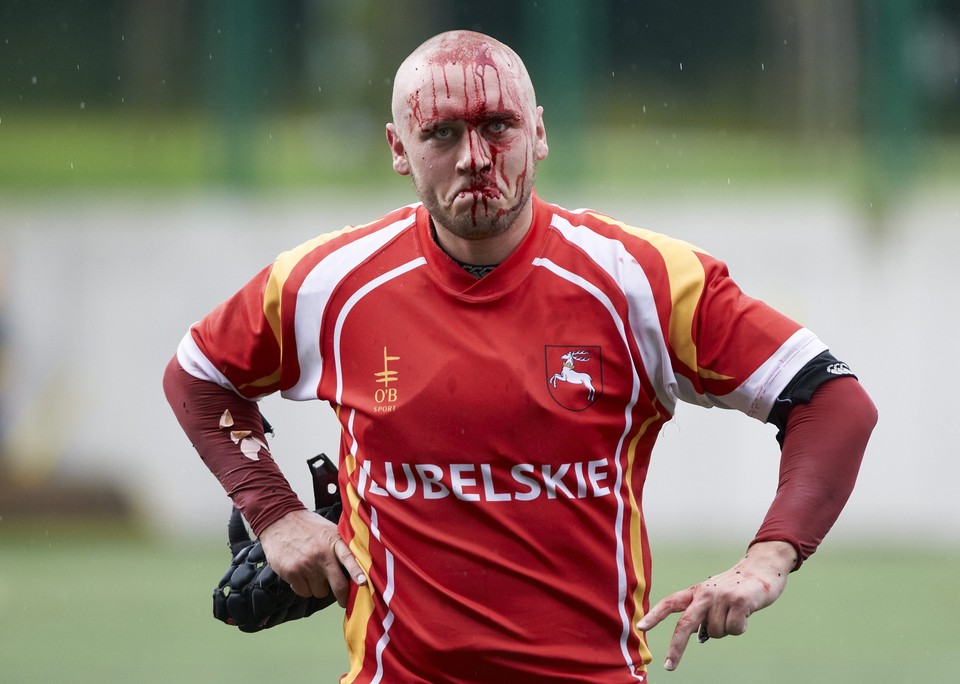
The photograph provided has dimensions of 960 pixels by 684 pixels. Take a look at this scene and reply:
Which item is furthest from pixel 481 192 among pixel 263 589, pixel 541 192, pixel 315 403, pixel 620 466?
pixel 541 192

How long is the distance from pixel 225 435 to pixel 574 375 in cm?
104

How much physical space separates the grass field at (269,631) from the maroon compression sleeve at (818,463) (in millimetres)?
4254

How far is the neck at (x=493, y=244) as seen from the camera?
3.72 m

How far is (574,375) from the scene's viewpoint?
3.62m

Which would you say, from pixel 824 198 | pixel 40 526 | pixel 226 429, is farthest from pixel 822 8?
pixel 226 429

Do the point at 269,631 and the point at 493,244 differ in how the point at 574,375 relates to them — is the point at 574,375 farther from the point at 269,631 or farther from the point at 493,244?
the point at 269,631

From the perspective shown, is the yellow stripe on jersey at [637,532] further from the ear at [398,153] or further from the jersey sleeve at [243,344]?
the jersey sleeve at [243,344]

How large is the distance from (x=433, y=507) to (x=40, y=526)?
8.33 m

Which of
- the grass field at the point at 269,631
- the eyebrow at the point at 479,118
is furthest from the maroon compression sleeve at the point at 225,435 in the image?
the grass field at the point at 269,631

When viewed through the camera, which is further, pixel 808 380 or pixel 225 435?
pixel 225 435

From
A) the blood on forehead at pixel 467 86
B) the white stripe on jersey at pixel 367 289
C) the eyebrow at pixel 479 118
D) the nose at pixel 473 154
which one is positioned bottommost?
the white stripe on jersey at pixel 367 289

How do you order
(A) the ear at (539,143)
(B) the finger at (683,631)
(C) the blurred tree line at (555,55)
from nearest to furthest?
(B) the finger at (683,631), (A) the ear at (539,143), (C) the blurred tree line at (555,55)

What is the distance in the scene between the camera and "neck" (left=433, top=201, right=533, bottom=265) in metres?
3.72

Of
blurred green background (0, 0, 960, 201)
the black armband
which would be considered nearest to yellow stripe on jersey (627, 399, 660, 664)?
the black armband
